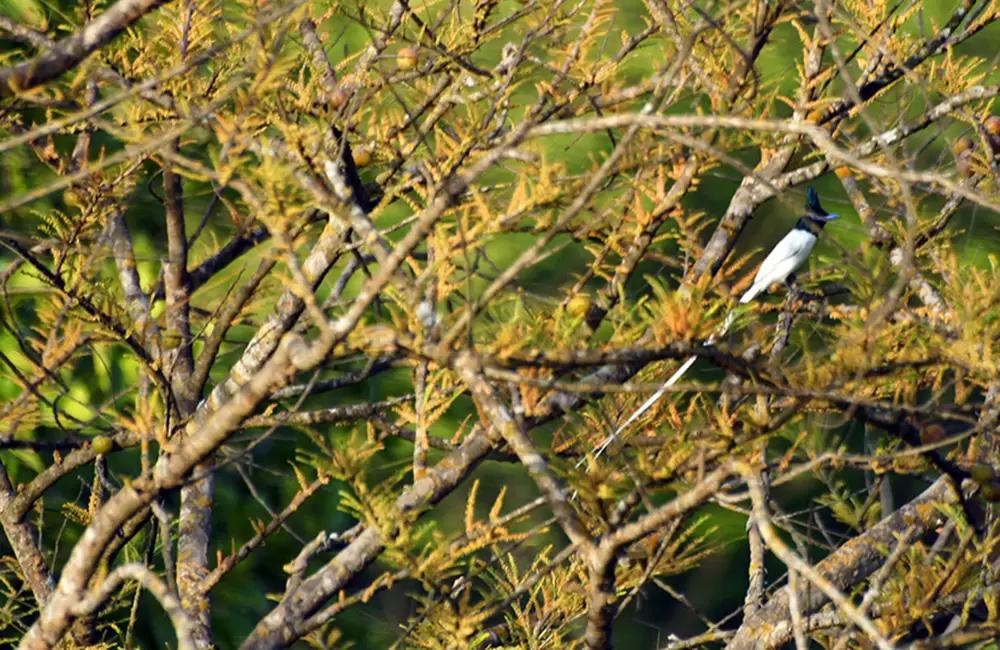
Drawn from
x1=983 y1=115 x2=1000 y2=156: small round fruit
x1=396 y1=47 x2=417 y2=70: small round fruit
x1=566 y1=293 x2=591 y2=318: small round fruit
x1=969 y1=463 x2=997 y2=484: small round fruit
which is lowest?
x1=969 y1=463 x2=997 y2=484: small round fruit

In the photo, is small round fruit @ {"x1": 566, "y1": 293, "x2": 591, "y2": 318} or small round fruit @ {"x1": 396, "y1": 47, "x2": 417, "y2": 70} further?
small round fruit @ {"x1": 396, "y1": 47, "x2": 417, "y2": 70}

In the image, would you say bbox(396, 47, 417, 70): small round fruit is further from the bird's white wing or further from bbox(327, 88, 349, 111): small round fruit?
the bird's white wing

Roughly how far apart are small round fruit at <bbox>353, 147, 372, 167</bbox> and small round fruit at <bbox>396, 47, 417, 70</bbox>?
28 cm

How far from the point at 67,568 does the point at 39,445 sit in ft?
5.06

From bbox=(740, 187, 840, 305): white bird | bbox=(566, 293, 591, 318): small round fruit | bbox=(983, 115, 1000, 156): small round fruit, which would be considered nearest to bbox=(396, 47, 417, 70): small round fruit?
bbox=(566, 293, 591, 318): small round fruit

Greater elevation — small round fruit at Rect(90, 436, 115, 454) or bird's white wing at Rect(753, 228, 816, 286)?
small round fruit at Rect(90, 436, 115, 454)

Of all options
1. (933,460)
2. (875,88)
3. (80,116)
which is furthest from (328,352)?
(875,88)

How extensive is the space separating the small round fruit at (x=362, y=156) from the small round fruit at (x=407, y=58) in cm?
28

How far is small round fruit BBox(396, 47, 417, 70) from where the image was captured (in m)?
2.85

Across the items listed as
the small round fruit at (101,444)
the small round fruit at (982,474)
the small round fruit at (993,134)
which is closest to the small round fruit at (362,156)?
the small round fruit at (101,444)

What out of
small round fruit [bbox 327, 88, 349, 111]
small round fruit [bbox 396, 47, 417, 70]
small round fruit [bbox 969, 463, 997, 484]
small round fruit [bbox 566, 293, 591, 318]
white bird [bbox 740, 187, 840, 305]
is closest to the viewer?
small round fruit [bbox 566, 293, 591, 318]

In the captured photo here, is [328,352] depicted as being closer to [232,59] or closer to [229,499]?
[232,59]

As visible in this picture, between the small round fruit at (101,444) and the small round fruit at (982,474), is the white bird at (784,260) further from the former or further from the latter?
the small round fruit at (101,444)

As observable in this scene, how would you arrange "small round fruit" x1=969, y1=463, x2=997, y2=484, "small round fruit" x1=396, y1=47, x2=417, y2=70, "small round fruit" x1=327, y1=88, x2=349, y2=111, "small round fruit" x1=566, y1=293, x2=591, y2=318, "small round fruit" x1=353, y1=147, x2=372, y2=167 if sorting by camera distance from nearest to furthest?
"small round fruit" x1=566, y1=293, x2=591, y2=318 < "small round fruit" x1=969, y1=463, x2=997, y2=484 < "small round fruit" x1=327, y1=88, x2=349, y2=111 < "small round fruit" x1=353, y1=147, x2=372, y2=167 < "small round fruit" x1=396, y1=47, x2=417, y2=70
